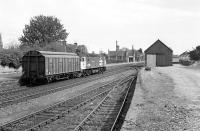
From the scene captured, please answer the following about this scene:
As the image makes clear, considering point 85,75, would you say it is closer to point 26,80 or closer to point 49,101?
point 26,80

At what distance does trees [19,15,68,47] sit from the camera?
85375mm

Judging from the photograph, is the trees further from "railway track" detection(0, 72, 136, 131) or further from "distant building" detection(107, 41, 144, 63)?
"railway track" detection(0, 72, 136, 131)

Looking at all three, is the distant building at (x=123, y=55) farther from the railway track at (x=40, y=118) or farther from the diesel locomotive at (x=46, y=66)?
the railway track at (x=40, y=118)

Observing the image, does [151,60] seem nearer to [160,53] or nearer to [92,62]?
[160,53]

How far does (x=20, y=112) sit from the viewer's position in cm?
1455

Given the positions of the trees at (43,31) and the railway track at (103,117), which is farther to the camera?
the trees at (43,31)

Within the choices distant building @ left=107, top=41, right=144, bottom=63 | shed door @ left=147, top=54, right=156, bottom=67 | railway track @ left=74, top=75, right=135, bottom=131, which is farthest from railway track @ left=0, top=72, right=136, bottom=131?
distant building @ left=107, top=41, right=144, bottom=63

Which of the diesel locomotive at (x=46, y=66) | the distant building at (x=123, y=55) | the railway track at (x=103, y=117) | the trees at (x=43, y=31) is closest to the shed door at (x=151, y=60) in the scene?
the trees at (x=43, y=31)

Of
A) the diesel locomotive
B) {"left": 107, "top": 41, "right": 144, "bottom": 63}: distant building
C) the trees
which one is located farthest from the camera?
{"left": 107, "top": 41, "right": 144, "bottom": 63}: distant building

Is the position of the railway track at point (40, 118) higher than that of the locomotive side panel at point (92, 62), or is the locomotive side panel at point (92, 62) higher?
the locomotive side panel at point (92, 62)

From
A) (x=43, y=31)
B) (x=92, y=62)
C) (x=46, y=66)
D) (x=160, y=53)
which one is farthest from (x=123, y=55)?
(x=46, y=66)

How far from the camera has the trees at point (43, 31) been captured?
3361 inches

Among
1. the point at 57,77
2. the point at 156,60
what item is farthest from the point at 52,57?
the point at 156,60

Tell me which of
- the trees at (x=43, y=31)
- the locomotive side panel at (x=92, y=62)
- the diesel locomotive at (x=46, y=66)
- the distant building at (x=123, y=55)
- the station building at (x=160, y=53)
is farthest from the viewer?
the distant building at (x=123, y=55)
